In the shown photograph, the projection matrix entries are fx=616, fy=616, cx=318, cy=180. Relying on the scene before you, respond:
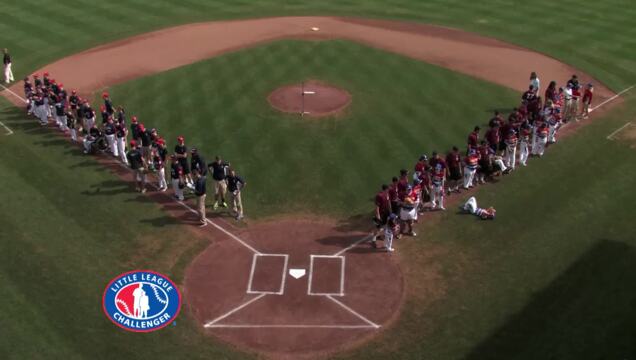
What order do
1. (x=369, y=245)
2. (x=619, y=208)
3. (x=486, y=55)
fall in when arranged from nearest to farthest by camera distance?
(x=369, y=245) → (x=619, y=208) → (x=486, y=55)

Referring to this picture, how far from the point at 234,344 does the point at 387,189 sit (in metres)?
8.12

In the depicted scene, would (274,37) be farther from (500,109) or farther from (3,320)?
(3,320)

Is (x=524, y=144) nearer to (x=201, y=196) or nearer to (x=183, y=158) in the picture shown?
(x=201, y=196)

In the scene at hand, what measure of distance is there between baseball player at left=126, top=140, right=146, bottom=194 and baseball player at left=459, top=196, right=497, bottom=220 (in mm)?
12539

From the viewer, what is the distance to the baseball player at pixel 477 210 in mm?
23017

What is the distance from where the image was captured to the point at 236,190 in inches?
894

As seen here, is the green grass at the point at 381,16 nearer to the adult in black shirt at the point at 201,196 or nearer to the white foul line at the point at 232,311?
the adult in black shirt at the point at 201,196

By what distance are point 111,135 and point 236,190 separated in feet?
24.5

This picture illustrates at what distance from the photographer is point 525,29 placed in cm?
4125

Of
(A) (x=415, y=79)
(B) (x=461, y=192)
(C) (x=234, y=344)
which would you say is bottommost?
(C) (x=234, y=344)

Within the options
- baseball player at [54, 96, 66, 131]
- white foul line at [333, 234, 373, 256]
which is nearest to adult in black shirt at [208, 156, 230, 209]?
white foul line at [333, 234, 373, 256]

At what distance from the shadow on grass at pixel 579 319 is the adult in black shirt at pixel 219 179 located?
35.9 ft

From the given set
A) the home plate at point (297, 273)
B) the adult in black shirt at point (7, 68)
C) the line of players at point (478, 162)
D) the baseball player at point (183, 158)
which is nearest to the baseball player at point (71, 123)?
the baseball player at point (183, 158)

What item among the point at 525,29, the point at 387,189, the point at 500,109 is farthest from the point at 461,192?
the point at 525,29
